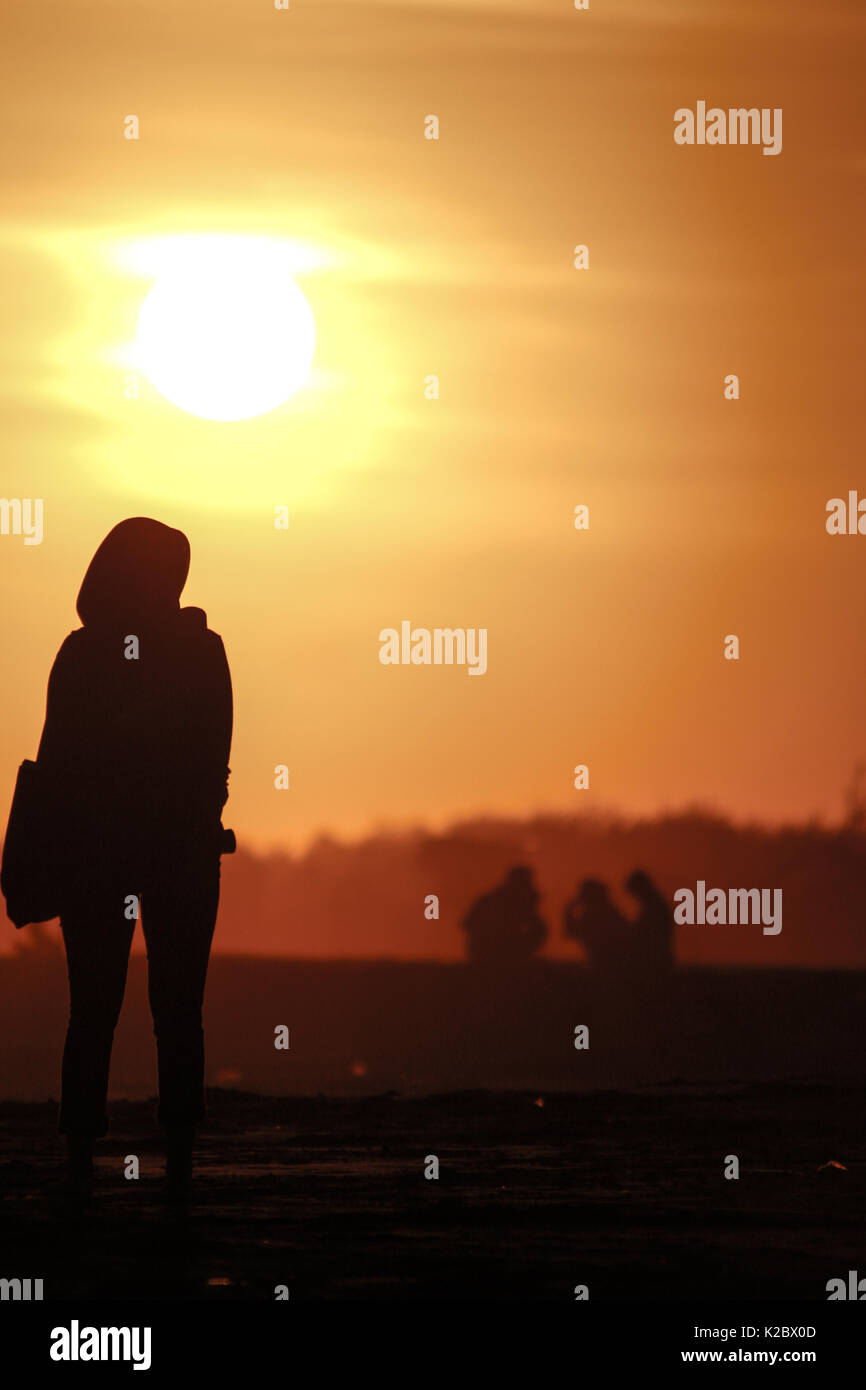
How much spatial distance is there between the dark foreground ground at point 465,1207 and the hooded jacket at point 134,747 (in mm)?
1217

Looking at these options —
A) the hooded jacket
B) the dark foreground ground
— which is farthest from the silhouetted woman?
the dark foreground ground

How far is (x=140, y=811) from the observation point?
633 cm

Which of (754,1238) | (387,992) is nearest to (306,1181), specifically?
(754,1238)

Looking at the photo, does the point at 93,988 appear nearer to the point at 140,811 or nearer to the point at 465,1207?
the point at 140,811

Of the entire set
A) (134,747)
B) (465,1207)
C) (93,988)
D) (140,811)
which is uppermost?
(134,747)

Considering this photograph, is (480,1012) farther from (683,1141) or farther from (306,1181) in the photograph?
(306,1181)

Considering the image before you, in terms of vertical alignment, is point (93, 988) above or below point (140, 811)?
below

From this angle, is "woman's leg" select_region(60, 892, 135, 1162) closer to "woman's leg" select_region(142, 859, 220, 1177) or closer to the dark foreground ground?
"woman's leg" select_region(142, 859, 220, 1177)

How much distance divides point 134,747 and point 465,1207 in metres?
1.94

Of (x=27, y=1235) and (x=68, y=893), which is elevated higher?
(x=68, y=893)

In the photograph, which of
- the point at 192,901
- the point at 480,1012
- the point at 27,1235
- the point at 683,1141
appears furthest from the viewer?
the point at 480,1012

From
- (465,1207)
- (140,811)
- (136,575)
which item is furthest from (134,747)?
(465,1207)
